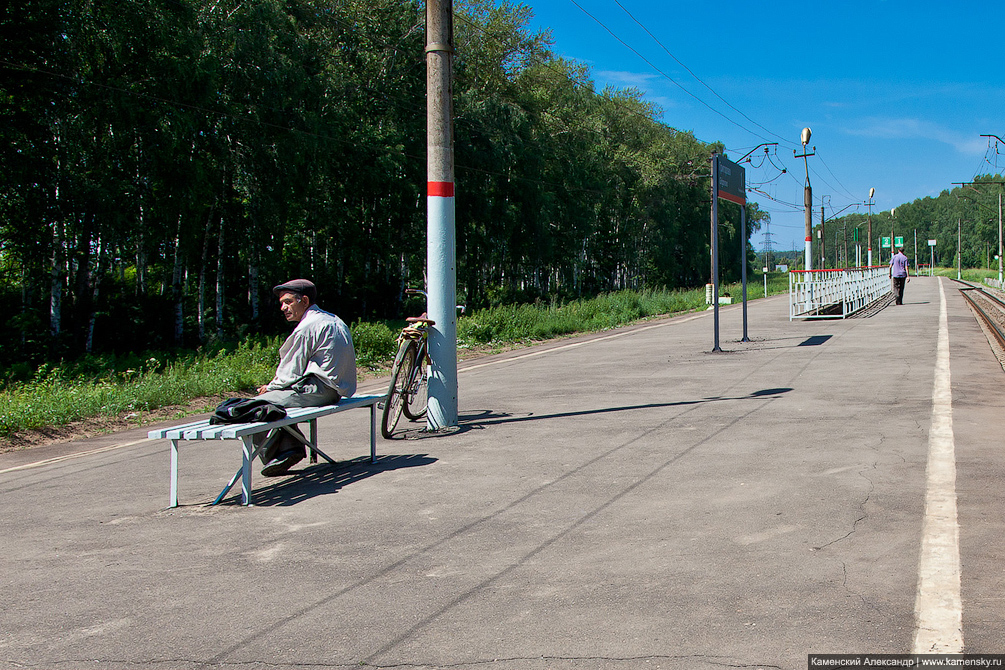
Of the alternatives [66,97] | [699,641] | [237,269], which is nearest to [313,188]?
[237,269]

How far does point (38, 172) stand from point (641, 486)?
18.4 metres

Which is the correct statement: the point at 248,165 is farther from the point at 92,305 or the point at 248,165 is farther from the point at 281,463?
the point at 281,463

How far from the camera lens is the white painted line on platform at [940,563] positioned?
3.38m

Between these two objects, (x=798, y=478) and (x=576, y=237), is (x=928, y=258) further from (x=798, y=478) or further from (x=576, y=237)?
(x=798, y=478)

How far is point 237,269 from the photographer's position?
3338 centimetres

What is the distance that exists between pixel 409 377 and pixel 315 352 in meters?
1.86

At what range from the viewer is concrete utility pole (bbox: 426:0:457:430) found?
868cm

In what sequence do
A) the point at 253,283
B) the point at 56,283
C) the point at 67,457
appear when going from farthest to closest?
the point at 253,283
the point at 56,283
the point at 67,457

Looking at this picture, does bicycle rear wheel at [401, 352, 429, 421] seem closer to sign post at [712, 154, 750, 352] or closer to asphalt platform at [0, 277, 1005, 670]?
asphalt platform at [0, 277, 1005, 670]

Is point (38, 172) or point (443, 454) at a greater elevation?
point (38, 172)

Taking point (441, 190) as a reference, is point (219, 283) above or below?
below

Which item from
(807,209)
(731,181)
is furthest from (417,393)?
(807,209)

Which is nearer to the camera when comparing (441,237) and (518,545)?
(518,545)

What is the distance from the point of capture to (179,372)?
1426cm
